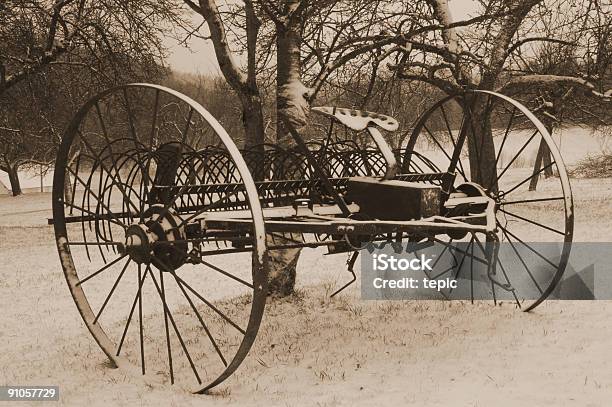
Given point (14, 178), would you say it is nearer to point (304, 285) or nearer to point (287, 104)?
point (304, 285)

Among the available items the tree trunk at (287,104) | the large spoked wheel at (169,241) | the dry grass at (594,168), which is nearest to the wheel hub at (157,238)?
the large spoked wheel at (169,241)

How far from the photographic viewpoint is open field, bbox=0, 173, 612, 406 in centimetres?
398

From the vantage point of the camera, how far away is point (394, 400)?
12.7 feet

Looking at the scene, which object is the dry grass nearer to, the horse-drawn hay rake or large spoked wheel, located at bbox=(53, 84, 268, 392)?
the horse-drawn hay rake

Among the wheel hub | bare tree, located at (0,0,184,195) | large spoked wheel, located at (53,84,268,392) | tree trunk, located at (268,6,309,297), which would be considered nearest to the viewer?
large spoked wheel, located at (53,84,268,392)

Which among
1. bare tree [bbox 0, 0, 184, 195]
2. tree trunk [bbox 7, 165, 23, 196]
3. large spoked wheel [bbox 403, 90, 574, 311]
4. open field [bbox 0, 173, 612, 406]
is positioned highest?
bare tree [bbox 0, 0, 184, 195]

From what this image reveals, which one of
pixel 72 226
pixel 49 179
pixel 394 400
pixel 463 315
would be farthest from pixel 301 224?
pixel 49 179

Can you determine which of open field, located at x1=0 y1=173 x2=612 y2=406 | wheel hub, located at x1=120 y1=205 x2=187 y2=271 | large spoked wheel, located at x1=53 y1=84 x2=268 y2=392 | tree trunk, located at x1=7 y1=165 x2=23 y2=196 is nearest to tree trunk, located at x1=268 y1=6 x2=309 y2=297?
open field, located at x1=0 y1=173 x2=612 y2=406

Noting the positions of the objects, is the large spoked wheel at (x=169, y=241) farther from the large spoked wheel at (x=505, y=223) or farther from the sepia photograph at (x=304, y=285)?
the large spoked wheel at (x=505, y=223)

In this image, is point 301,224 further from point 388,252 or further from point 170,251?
point 388,252

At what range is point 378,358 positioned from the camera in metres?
4.72

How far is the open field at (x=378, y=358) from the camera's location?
3.98m

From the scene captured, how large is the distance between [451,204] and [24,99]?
9.58 m

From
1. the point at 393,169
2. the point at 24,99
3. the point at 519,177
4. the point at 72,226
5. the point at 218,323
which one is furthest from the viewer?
the point at 519,177
